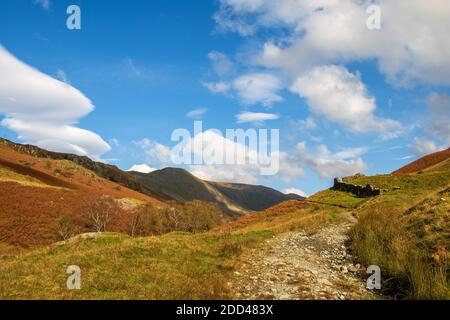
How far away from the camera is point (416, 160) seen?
76.6 m

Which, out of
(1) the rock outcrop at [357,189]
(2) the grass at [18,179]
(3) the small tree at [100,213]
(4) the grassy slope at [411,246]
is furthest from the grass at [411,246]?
(2) the grass at [18,179]

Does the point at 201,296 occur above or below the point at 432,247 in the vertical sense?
below

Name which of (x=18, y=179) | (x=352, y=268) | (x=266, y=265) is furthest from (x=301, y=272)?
(x=18, y=179)

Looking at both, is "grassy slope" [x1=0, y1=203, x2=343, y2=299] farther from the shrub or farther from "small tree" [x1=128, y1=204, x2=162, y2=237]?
"small tree" [x1=128, y1=204, x2=162, y2=237]

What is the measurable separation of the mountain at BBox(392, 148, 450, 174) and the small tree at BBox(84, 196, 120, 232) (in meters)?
60.8

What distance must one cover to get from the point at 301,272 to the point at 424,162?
6733 cm

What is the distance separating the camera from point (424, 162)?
7300 centimetres

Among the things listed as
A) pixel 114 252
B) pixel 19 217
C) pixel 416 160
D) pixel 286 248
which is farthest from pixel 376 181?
pixel 19 217

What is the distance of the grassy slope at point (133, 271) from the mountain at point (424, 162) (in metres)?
58.2

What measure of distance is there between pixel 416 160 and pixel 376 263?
225 ft

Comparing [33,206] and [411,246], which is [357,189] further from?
[33,206]

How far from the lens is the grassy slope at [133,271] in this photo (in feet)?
43.0
